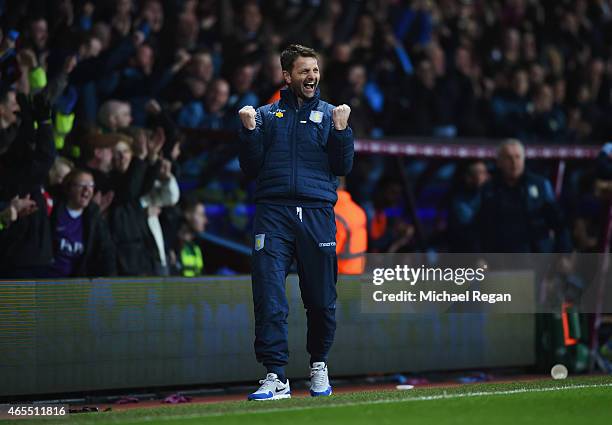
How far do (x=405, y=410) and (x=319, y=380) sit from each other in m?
1.06

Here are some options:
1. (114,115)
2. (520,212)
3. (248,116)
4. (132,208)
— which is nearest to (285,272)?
(248,116)

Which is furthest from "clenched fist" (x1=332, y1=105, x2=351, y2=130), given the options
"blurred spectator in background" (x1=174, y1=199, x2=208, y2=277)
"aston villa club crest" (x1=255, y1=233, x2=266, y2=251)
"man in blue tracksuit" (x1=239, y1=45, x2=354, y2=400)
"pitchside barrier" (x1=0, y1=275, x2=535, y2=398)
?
"blurred spectator in background" (x1=174, y1=199, x2=208, y2=277)

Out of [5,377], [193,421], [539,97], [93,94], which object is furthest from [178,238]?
[539,97]

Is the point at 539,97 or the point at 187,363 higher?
the point at 539,97

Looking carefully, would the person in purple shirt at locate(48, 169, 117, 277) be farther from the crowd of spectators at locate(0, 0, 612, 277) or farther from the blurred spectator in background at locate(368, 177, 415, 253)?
the blurred spectator in background at locate(368, 177, 415, 253)

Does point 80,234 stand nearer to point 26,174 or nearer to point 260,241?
point 26,174

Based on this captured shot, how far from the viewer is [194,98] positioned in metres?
13.0

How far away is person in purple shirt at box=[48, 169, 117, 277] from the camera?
34.0ft

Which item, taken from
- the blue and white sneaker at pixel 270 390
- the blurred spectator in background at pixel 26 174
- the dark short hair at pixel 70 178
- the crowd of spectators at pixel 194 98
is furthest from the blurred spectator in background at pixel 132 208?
the blue and white sneaker at pixel 270 390

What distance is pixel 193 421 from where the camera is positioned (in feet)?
23.0

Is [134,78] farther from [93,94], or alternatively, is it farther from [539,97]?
[539,97]

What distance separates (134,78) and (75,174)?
2.20 metres

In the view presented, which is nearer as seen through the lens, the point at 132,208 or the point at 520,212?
the point at 132,208

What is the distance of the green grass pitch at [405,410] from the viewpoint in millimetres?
6949
